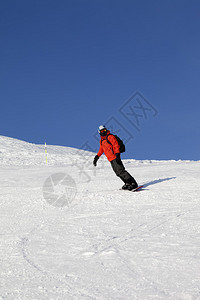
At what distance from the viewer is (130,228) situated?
5.53 meters

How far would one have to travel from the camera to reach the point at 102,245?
4641 mm

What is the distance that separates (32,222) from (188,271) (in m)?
3.71

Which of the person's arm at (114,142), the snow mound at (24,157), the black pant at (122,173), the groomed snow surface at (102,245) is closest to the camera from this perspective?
the groomed snow surface at (102,245)

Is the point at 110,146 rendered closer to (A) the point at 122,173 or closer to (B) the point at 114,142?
(B) the point at 114,142

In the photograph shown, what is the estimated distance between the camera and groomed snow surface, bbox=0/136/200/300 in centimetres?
332

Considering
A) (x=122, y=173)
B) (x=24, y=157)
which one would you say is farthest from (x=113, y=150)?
(x=24, y=157)

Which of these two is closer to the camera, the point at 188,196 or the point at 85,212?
the point at 85,212

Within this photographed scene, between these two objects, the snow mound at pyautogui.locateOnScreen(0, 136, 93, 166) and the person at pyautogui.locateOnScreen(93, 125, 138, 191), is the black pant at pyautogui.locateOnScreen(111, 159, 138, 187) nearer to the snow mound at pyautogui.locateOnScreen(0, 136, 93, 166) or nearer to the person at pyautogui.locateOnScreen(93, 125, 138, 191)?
the person at pyautogui.locateOnScreen(93, 125, 138, 191)

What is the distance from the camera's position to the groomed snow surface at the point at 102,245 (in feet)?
10.9

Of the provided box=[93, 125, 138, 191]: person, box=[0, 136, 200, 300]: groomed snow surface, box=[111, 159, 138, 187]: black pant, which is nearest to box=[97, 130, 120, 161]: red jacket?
box=[93, 125, 138, 191]: person

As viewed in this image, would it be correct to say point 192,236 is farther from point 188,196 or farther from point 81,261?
point 188,196

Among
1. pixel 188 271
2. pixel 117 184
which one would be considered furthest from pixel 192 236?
pixel 117 184

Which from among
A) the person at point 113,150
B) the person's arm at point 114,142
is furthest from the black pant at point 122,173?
the person's arm at point 114,142

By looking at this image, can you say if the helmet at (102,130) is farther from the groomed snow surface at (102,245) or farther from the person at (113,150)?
the groomed snow surface at (102,245)
